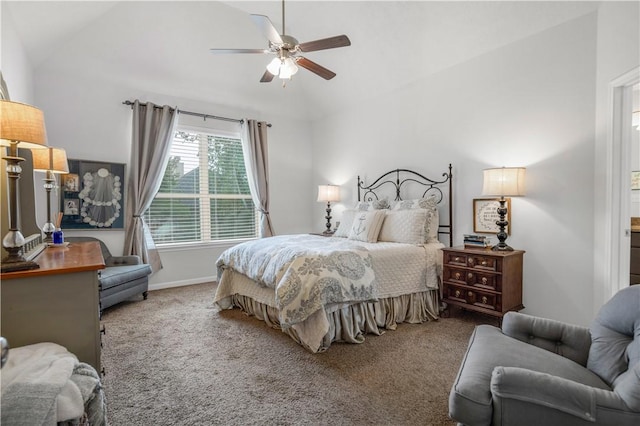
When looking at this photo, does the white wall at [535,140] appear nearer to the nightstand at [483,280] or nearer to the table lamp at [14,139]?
the nightstand at [483,280]

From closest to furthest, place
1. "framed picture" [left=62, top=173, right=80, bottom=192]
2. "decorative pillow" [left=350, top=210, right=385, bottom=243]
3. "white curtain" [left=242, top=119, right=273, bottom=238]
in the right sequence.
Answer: "decorative pillow" [left=350, top=210, right=385, bottom=243], "framed picture" [left=62, top=173, right=80, bottom=192], "white curtain" [left=242, top=119, right=273, bottom=238]

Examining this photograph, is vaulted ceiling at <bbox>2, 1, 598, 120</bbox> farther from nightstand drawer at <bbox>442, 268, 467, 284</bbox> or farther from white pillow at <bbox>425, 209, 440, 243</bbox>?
nightstand drawer at <bbox>442, 268, 467, 284</bbox>

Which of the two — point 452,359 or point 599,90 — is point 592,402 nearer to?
point 452,359

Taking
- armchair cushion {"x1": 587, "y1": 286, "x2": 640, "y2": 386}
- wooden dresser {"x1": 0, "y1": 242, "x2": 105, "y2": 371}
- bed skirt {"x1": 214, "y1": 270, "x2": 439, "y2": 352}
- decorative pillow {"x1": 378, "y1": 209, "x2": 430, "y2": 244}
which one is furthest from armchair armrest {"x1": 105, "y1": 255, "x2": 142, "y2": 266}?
armchair cushion {"x1": 587, "y1": 286, "x2": 640, "y2": 386}

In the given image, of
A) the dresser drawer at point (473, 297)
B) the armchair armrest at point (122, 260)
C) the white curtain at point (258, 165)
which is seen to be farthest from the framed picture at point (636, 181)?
the armchair armrest at point (122, 260)

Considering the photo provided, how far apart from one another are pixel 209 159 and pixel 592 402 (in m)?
4.99

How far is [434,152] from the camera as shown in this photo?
3.92 m

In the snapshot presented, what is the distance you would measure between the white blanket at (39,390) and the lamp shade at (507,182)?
3.17m

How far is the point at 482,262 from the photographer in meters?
2.90

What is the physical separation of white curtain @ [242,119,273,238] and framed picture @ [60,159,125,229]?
181cm

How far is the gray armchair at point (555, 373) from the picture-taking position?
1092mm

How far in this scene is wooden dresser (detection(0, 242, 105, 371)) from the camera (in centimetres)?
134

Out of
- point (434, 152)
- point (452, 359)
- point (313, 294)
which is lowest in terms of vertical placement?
point (452, 359)

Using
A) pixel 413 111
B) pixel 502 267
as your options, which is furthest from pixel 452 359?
pixel 413 111
